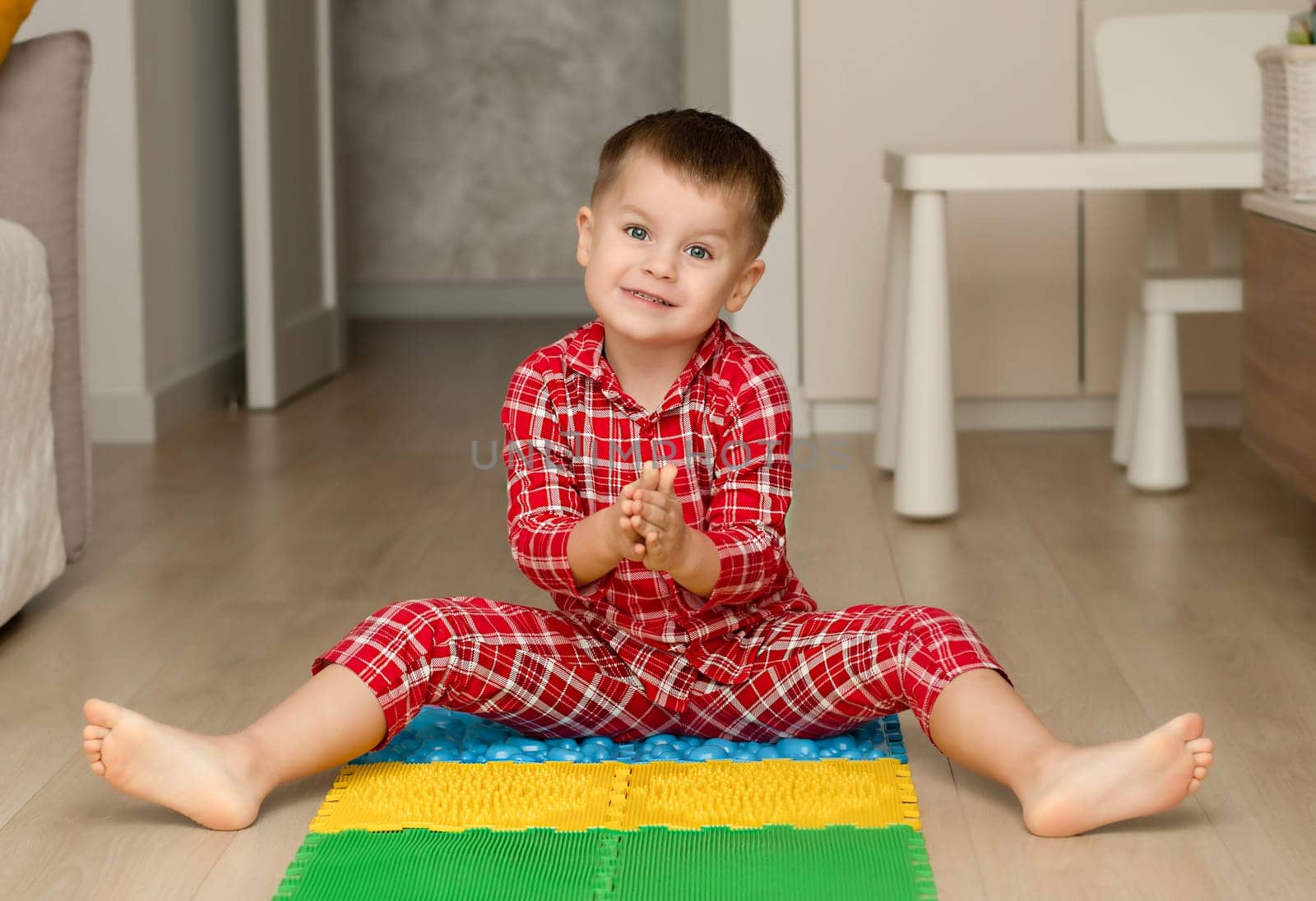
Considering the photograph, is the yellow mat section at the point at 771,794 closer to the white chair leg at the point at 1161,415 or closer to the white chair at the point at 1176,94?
the white chair leg at the point at 1161,415

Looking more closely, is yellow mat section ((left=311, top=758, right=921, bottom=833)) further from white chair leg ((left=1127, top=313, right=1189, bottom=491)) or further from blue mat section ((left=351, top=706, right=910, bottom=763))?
white chair leg ((left=1127, top=313, right=1189, bottom=491))

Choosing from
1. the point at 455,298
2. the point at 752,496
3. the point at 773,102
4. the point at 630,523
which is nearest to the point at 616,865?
the point at 630,523

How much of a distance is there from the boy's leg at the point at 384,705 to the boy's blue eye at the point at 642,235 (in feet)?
1.04

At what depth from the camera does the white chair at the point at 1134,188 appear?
6.91 feet

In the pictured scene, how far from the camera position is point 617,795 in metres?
1.17

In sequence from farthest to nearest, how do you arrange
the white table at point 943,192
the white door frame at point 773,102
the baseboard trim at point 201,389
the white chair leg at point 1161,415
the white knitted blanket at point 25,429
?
the baseboard trim at point 201,389 < the white door frame at point 773,102 < the white chair leg at point 1161,415 < the white table at point 943,192 < the white knitted blanket at point 25,429


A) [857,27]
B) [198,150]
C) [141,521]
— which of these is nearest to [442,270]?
[198,150]

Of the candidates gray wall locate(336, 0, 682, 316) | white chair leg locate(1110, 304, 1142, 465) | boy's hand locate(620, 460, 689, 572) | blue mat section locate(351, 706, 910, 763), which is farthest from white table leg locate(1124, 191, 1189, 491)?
gray wall locate(336, 0, 682, 316)

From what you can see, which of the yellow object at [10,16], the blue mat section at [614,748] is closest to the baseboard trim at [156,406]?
the yellow object at [10,16]

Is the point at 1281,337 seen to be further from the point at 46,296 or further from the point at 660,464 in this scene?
the point at 46,296

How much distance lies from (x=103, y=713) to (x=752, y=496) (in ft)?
1.66

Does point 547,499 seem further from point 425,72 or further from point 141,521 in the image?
point 425,72

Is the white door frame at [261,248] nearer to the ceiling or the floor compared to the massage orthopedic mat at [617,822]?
nearer to the ceiling

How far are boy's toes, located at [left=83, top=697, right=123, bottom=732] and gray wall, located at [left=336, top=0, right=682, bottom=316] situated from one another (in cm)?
347
